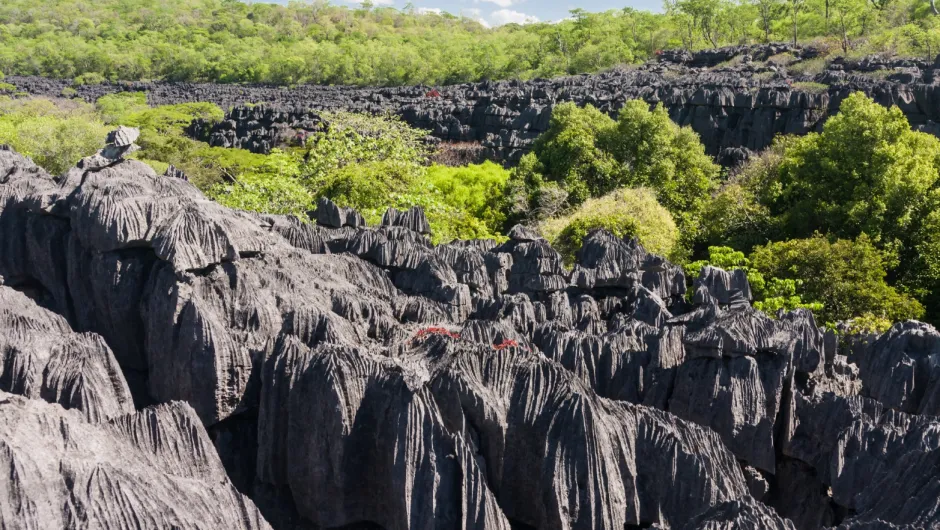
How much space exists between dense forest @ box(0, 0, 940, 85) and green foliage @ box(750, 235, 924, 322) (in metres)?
40.3

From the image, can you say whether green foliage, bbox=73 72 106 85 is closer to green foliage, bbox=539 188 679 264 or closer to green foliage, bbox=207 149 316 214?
green foliage, bbox=207 149 316 214

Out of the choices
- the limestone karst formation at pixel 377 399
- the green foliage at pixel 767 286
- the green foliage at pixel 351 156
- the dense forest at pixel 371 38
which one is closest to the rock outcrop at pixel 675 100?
the dense forest at pixel 371 38

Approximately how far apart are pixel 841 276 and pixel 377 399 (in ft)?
39.5

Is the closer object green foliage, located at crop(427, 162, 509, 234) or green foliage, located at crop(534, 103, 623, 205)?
green foliage, located at crop(534, 103, 623, 205)

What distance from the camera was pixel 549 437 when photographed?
5531 millimetres

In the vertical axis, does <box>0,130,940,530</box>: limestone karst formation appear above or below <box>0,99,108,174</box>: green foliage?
above

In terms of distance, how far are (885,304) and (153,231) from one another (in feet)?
42.4

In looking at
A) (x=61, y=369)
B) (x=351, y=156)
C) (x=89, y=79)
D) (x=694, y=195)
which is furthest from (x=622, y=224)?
(x=89, y=79)

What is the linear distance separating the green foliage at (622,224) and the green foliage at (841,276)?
134 inches

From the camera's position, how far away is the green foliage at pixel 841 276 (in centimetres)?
1416

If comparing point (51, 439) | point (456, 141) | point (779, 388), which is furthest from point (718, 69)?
point (51, 439)

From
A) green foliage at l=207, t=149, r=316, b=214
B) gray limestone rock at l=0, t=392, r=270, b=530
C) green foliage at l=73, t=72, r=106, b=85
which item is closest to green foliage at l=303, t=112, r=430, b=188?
green foliage at l=207, t=149, r=316, b=214

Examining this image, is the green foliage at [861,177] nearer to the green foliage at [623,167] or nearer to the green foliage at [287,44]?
the green foliage at [623,167]

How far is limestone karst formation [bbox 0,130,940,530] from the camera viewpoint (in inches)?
179
